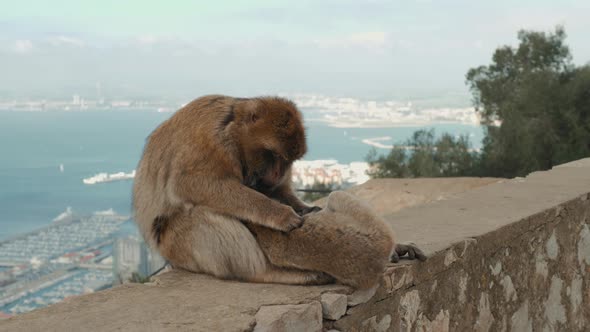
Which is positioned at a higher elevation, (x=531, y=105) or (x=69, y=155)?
(x=531, y=105)

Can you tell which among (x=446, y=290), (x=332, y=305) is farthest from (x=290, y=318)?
(x=446, y=290)

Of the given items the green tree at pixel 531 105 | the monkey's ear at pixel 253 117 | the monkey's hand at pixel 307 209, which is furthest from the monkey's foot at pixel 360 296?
the green tree at pixel 531 105

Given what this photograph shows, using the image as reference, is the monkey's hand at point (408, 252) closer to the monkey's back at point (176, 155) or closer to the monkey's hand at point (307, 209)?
the monkey's hand at point (307, 209)

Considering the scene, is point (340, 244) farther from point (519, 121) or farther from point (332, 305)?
point (519, 121)

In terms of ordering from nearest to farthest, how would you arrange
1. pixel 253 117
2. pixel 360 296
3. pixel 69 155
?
pixel 360 296 < pixel 253 117 < pixel 69 155

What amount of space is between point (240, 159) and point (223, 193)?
0.21m

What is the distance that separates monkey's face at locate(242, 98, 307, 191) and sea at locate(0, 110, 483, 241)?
2007cm

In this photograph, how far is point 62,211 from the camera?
39.4 metres

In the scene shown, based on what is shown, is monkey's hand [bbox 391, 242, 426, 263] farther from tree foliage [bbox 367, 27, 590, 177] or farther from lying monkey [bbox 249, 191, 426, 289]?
tree foliage [bbox 367, 27, 590, 177]

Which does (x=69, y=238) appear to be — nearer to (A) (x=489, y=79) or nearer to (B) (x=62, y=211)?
(B) (x=62, y=211)

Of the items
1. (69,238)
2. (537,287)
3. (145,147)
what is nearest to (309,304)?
(145,147)

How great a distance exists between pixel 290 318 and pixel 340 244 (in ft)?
1.46

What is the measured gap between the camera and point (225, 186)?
2.83 m

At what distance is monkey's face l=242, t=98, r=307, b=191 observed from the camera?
2869mm
